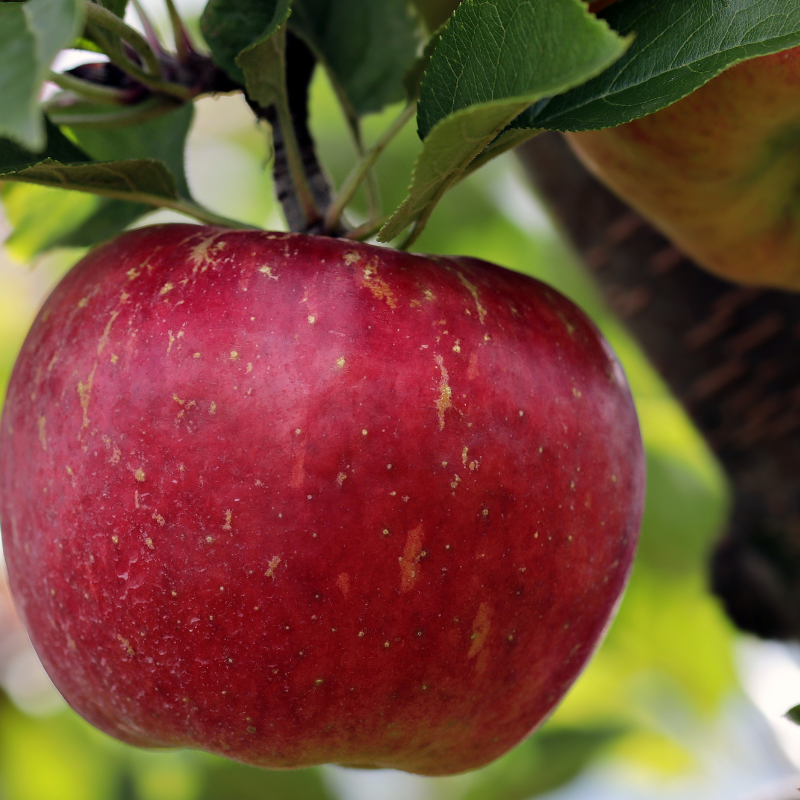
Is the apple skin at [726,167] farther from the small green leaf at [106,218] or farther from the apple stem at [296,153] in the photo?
the small green leaf at [106,218]

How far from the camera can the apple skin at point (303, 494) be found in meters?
0.46

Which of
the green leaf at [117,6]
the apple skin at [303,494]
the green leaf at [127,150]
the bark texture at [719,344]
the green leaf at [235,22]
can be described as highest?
the green leaf at [117,6]

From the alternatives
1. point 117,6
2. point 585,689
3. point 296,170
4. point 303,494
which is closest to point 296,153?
point 296,170

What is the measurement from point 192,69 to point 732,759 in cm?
148

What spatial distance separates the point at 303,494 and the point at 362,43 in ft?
1.36

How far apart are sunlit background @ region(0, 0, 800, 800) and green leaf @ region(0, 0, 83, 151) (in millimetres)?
1055

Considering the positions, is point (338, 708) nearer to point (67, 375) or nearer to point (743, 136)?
point (67, 375)

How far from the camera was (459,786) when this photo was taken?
1.59 meters

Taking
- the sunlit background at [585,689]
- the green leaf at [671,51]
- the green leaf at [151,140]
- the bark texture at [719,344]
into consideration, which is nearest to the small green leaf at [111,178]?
the green leaf at [151,140]

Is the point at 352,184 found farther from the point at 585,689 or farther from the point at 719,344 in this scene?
the point at 585,689

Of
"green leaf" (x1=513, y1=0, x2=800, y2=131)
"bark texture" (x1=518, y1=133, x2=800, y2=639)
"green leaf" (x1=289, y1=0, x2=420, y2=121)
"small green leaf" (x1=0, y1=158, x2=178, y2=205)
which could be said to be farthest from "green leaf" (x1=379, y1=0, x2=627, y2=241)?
"bark texture" (x1=518, y1=133, x2=800, y2=639)

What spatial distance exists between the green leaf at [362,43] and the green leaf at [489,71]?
0.26 m

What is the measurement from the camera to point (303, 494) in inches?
18.0

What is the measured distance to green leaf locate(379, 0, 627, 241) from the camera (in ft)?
1.26
